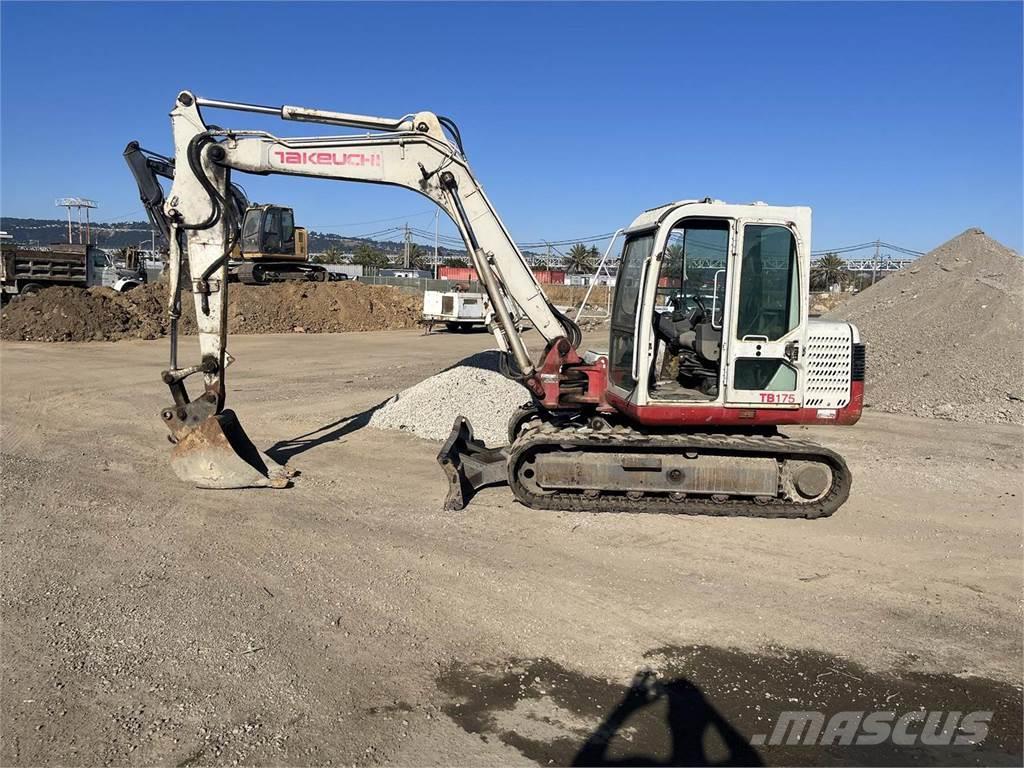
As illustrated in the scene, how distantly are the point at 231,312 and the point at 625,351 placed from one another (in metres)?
23.4

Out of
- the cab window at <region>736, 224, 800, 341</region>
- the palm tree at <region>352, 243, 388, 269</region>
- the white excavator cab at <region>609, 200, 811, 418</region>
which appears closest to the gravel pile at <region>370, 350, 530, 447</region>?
the white excavator cab at <region>609, 200, 811, 418</region>

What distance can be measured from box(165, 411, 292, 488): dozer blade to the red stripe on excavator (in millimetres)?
3697

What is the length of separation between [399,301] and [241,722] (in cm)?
3133

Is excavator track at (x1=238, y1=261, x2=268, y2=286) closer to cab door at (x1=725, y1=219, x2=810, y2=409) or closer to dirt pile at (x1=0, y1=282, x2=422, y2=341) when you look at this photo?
dirt pile at (x1=0, y1=282, x2=422, y2=341)

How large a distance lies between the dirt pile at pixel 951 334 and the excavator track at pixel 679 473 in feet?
22.5

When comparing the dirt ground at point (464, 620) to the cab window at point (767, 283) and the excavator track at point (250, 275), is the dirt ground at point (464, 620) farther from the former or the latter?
the excavator track at point (250, 275)

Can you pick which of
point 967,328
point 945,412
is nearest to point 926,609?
point 945,412

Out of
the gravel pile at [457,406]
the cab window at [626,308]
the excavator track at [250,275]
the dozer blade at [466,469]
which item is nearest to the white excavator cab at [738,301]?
the cab window at [626,308]

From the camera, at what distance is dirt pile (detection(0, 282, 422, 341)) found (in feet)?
73.3

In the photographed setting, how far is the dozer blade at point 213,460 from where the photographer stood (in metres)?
7.38

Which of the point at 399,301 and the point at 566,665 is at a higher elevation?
the point at 399,301

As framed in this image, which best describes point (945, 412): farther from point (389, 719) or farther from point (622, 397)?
point (389, 719)

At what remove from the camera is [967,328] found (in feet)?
47.6

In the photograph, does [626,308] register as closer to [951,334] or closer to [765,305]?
[765,305]
